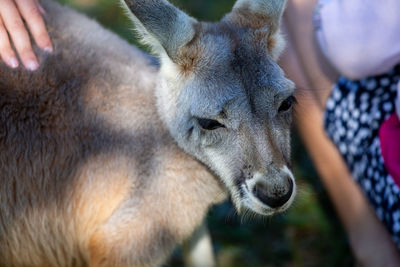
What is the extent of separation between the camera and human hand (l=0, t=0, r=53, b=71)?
2.45 metres

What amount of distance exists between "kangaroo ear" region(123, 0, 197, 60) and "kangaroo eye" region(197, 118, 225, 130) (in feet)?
1.00

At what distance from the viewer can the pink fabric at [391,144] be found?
8.08ft

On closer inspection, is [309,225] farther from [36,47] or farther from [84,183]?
[36,47]

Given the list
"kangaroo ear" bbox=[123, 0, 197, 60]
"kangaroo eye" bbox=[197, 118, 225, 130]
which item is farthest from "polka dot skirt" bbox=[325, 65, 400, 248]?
"kangaroo ear" bbox=[123, 0, 197, 60]

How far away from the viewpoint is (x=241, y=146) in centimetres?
221

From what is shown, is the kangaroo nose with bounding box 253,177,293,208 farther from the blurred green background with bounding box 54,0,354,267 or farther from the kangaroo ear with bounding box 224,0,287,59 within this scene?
the blurred green background with bounding box 54,0,354,267

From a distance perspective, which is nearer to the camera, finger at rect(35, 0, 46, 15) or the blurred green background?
finger at rect(35, 0, 46, 15)

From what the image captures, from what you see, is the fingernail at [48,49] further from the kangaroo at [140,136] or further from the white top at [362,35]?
the white top at [362,35]

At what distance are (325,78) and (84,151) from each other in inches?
55.4

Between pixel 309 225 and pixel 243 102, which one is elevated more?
pixel 243 102

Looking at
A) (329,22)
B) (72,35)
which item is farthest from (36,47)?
(329,22)

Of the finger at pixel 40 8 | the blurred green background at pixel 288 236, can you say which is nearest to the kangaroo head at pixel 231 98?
the finger at pixel 40 8

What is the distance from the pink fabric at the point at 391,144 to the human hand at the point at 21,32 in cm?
162

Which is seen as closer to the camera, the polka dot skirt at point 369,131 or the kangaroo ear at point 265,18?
the kangaroo ear at point 265,18
